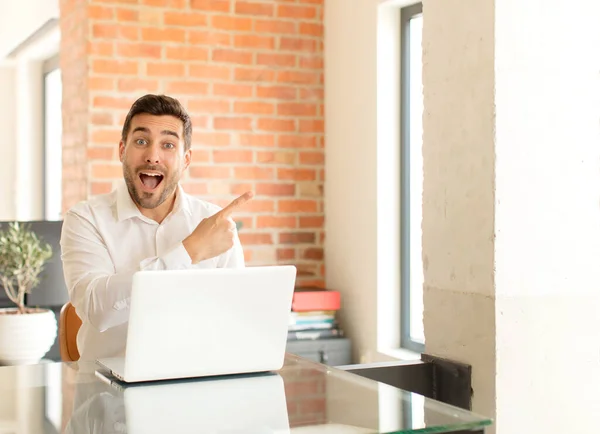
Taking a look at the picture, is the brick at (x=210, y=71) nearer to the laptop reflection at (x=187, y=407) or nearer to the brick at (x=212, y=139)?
the brick at (x=212, y=139)

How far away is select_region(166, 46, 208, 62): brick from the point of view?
167 inches

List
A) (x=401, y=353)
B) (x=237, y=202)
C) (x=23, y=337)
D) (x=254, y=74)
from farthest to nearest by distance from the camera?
(x=254, y=74) < (x=401, y=353) < (x=23, y=337) < (x=237, y=202)

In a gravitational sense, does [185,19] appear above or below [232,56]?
above

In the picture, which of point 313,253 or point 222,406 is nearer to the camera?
point 222,406

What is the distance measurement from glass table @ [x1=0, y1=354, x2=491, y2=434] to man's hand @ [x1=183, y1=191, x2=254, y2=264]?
0.44 meters

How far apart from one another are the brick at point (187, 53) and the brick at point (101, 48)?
27 centimetres

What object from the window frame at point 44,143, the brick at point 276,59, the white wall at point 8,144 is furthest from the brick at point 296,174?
the white wall at point 8,144

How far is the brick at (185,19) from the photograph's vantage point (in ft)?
13.9

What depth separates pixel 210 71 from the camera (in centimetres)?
432

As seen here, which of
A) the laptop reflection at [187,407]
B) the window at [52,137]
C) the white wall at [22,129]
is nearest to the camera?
the laptop reflection at [187,407]

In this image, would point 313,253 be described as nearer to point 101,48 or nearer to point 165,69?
point 165,69

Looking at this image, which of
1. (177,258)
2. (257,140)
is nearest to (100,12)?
(257,140)

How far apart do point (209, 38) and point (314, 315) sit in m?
1.44
